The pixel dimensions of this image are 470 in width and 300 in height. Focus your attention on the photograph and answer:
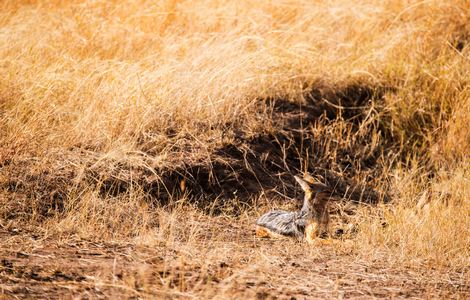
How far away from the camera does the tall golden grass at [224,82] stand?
5262 millimetres

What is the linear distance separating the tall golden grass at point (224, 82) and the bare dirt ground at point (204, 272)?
0.32 metres

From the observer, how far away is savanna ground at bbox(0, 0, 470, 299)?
4156 mm

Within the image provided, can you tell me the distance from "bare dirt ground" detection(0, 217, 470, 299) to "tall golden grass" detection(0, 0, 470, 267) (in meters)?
0.32

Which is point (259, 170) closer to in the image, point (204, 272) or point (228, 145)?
point (228, 145)

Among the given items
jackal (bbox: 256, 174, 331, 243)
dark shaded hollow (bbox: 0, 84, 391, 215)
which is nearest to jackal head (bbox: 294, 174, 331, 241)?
jackal (bbox: 256, 174, 331, 243)

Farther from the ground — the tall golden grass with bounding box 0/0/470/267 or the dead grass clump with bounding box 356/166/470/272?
the tall golden grass with bounding box 0/0/470/267

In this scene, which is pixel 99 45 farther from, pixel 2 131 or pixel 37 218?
pixel 37 218

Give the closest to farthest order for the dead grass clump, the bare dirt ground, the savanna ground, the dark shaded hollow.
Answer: the bare dirt ground < the savanna ground < the dead grass clump < the dark shaded hollow

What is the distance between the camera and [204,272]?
12.9ft

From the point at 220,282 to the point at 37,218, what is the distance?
1.66 metres

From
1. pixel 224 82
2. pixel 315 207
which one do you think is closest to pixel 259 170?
pixel 224 82

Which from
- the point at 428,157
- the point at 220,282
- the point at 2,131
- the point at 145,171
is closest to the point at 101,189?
the point at 145,171

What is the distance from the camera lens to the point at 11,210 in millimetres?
4883

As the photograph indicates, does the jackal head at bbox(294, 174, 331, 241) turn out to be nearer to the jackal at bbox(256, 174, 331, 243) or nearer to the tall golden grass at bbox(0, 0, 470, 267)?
the jackal at bbox(256, 174, 331, 243)
